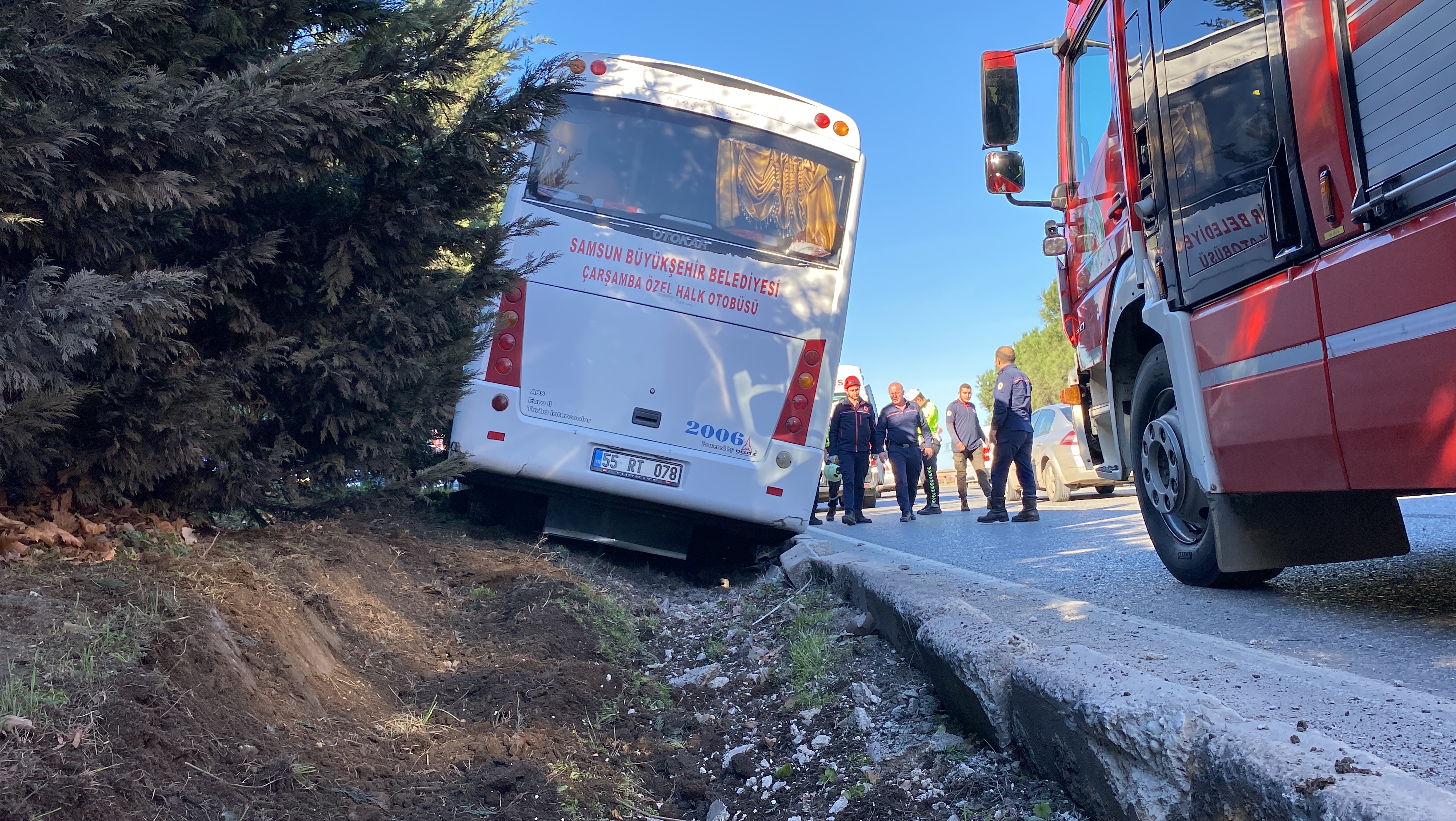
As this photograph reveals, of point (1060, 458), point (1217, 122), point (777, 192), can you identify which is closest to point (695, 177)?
point (777, 192)

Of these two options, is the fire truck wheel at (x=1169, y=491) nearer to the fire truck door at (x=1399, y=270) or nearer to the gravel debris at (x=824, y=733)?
the fire truck door at (x=1399, y=270)

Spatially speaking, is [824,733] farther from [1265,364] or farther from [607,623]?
[1265,364]

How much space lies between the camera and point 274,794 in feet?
6.70

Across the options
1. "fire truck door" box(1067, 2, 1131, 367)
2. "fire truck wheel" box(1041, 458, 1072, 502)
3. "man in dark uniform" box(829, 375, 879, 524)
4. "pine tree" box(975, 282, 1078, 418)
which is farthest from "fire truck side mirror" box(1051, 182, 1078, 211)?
"pine tree" box(975, 282, 1078, 418)

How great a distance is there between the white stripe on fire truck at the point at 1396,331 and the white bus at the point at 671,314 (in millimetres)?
3855

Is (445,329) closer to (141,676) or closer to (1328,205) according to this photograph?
(141,676)

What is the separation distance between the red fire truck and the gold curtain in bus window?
1.69m

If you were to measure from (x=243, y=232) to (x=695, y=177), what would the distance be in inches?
147

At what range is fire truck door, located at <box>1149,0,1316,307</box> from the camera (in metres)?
3.41

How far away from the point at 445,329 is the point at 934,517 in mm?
9694

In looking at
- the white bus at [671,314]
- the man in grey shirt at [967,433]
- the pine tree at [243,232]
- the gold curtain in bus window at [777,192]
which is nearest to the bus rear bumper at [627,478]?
the white bus at [671,314]

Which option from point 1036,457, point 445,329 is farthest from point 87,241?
point 1036,457

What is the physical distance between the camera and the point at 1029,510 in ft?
34.3

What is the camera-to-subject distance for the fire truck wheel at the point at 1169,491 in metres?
4.48
